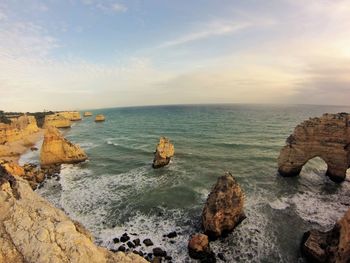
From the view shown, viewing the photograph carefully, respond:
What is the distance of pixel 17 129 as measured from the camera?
58719 millimetres

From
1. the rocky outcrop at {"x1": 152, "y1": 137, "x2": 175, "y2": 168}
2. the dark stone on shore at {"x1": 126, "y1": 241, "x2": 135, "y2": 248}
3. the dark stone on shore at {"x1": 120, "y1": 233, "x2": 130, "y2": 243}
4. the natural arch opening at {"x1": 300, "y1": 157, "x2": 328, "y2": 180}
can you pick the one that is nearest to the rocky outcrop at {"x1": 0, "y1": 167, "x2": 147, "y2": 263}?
the dark stone on shore at {"x1": 126, "y1": 241, "x2": 135, "y2": 248}

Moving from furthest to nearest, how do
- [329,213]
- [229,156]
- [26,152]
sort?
[26,152] < [229,156] < [329,213]

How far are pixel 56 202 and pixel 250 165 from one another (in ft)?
78.5

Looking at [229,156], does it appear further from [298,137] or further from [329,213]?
[329,213]

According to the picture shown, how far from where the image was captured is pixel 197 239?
17.1 metres

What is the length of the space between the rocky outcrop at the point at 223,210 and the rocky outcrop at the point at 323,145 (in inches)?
501

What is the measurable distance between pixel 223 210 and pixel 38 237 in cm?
1352

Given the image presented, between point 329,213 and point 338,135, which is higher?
point 338,135

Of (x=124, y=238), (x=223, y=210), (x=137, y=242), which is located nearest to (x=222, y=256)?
(x=223, y=210)

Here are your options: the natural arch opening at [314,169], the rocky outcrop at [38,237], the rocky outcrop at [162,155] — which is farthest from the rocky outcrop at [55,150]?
the natural arch opening at [314,169]

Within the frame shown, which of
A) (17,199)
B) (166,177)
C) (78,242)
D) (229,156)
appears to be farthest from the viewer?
(229,156)

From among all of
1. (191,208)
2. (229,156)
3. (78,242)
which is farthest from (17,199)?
(229,156)

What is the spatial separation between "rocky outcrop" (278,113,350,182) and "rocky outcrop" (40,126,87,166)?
97.6ft

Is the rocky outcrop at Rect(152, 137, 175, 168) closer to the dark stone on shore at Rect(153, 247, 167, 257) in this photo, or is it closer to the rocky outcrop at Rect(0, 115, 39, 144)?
the dark stone on shore at Rect(153, 247, 167, 257)
